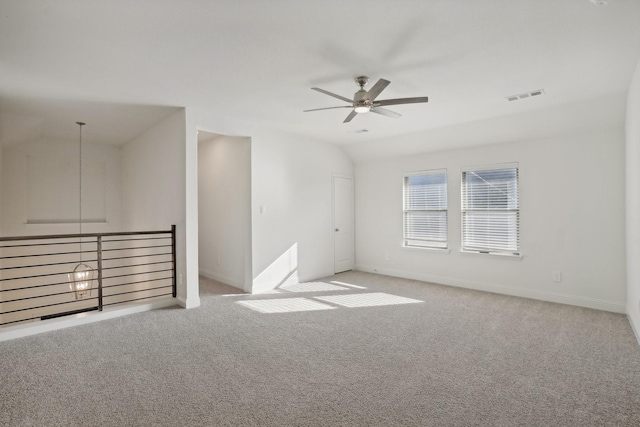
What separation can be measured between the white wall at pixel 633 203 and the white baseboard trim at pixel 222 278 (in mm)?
5033

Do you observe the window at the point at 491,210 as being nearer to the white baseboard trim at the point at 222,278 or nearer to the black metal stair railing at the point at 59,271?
the white baseboard trim at the point at 222,278

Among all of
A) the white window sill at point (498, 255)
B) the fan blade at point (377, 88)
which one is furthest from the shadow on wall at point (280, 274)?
the fan blade at point (377, 88)

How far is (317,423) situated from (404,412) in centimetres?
58

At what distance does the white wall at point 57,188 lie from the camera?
18.6 ft

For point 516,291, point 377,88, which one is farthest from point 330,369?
point 516,291

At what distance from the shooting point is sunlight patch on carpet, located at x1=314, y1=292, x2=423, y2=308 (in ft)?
14.9

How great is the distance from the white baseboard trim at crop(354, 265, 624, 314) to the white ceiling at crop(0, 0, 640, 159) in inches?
93.0

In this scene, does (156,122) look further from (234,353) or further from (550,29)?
(550,29)

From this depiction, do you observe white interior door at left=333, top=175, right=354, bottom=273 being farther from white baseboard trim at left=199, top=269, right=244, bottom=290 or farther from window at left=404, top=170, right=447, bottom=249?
white baseboard trim at left=199, top=269, right=244, bottom=290

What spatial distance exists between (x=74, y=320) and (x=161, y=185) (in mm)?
2152

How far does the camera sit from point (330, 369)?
2.68 m

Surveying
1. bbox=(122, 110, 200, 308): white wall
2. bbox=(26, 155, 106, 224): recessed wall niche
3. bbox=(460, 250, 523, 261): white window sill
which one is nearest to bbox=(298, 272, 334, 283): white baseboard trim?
bbox=(122, 110, 200, 308): white wall

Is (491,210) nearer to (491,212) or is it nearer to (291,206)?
(491,212)

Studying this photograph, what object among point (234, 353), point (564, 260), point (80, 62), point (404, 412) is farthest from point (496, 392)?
point (80, 62)
